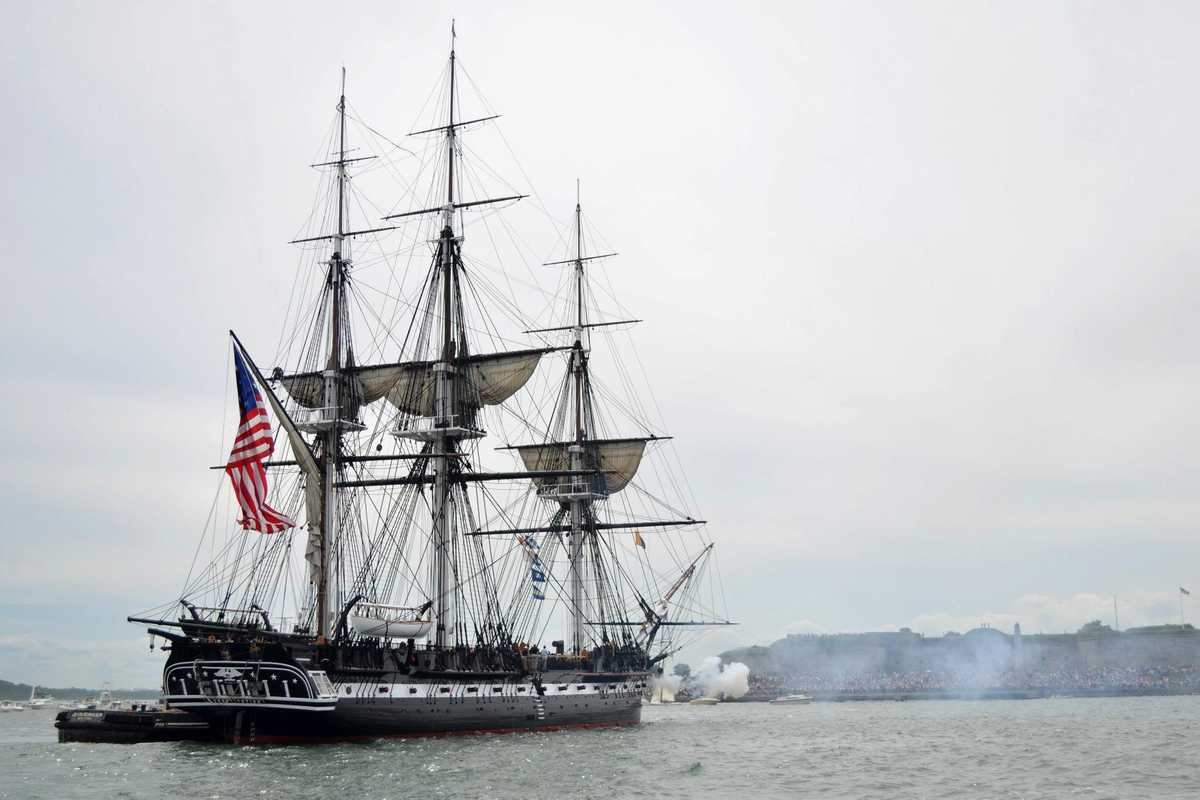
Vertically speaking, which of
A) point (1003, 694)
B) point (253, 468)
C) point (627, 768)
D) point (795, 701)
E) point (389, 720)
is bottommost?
point (795, 701)

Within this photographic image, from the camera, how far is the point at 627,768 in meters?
50.3

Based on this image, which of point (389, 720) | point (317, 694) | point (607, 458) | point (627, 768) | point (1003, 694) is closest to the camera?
point (627, 768)

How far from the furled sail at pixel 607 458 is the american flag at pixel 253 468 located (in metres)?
38.0

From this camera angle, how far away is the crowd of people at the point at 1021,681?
179250 mm

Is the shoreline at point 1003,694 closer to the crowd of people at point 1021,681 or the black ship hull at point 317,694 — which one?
the crowd of people at point 1021,681

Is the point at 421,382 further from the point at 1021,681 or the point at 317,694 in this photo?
the point at 1021,681

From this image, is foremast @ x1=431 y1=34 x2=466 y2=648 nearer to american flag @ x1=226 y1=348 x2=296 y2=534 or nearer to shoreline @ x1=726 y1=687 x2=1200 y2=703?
american flag @ x1=226 y1=348 x2=296 y2=534

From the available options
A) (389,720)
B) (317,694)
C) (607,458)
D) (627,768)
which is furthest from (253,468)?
(607,458)

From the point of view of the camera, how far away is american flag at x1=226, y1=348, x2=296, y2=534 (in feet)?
178

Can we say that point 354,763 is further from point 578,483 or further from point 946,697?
point 946,697

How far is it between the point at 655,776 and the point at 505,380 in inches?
1365

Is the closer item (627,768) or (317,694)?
(627,768)

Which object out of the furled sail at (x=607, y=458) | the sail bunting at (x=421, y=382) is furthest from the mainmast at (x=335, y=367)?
the furled sail at (x=607, y=458)

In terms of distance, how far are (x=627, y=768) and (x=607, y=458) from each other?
145 feet
